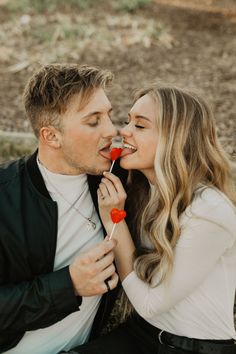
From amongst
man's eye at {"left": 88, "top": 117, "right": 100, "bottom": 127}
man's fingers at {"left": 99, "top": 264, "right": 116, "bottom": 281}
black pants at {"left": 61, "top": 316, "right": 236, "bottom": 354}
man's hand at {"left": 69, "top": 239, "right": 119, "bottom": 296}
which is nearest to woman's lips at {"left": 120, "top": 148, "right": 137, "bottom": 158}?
man's eye at {"left": 88, "top": 117, "right": 100, "bottom": 127}

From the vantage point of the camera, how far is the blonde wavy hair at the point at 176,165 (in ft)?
11.0

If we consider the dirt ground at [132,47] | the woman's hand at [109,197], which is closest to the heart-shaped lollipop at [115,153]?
the woman's hand at [109,197]

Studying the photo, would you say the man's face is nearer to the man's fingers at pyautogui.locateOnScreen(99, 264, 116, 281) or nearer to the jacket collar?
the jacket collar

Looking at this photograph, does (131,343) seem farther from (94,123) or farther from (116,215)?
(94,123)

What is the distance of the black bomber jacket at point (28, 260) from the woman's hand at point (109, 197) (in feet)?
1.03

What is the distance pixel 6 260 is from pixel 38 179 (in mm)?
564

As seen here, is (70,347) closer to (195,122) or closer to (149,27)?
(195,122)

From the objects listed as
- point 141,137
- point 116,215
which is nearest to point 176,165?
point 141,137

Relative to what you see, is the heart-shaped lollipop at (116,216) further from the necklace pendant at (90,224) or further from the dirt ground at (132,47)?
the dirt ground at (132,47)

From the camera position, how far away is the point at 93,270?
10.1 feet

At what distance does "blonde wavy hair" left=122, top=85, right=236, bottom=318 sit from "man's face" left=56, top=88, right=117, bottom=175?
0.37 m

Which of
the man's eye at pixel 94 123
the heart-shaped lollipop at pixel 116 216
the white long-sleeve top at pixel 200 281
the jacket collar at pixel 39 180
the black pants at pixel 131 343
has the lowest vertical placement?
the black pants at pixel 131 343

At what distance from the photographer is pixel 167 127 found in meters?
3.39

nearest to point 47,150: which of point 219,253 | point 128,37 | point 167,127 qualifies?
point 167,127
